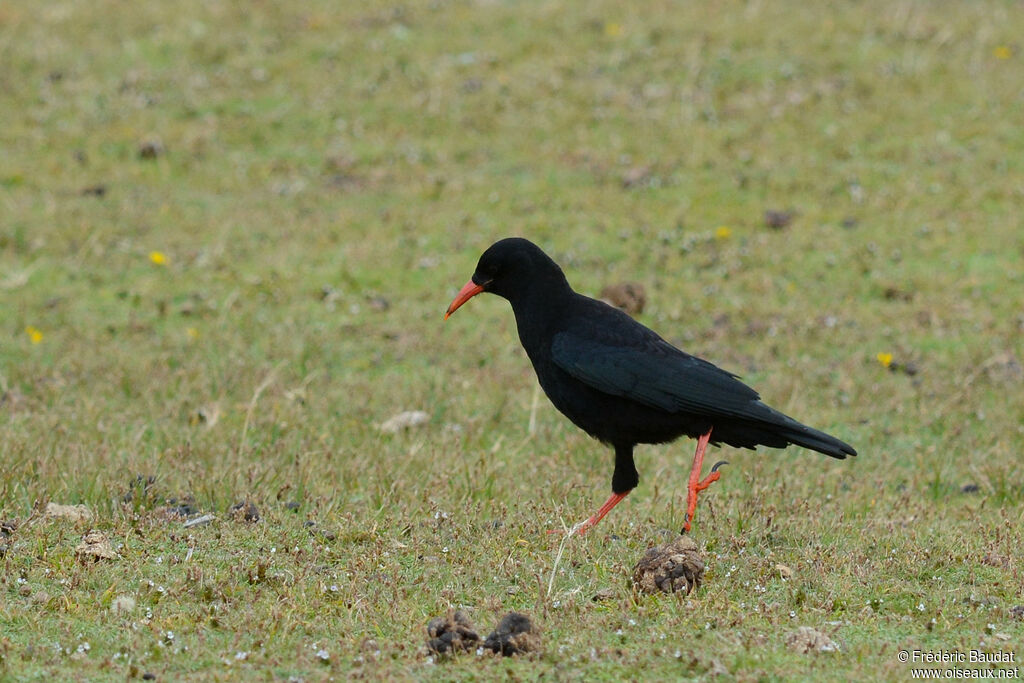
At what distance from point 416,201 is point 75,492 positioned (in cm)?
808

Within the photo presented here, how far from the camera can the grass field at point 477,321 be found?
5195mm

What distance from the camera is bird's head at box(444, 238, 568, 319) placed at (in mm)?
6930

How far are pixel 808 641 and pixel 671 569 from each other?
2.41ft

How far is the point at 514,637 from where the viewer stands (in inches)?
186

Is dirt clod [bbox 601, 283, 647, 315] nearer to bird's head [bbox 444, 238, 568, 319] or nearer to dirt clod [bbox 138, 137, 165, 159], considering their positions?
bird's head [bbox 444, 238, 568, 319]

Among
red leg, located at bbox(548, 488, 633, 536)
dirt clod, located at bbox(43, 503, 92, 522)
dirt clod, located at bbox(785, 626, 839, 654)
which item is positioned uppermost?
dirt clod, located at bbox(785, 626, 839, 654)

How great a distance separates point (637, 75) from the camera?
55.1 feet

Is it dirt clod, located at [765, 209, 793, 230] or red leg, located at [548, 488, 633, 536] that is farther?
dirt clod, located at [765, 209, 793, 230]

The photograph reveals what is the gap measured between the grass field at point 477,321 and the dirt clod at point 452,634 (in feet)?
0.44

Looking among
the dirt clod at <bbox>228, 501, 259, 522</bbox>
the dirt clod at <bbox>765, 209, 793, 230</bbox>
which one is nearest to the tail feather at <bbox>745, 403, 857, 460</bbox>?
the dirt clod at <bbox>228, 501, 259, 522</bbox>

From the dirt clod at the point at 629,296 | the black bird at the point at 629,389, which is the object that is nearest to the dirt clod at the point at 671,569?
the black bird at the point at 629,389

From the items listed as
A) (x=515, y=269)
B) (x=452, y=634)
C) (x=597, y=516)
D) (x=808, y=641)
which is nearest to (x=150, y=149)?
(x=515, y=269)

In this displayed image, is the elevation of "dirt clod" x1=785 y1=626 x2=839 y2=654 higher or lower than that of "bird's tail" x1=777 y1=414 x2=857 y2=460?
lower

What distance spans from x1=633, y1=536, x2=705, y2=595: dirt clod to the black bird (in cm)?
68
